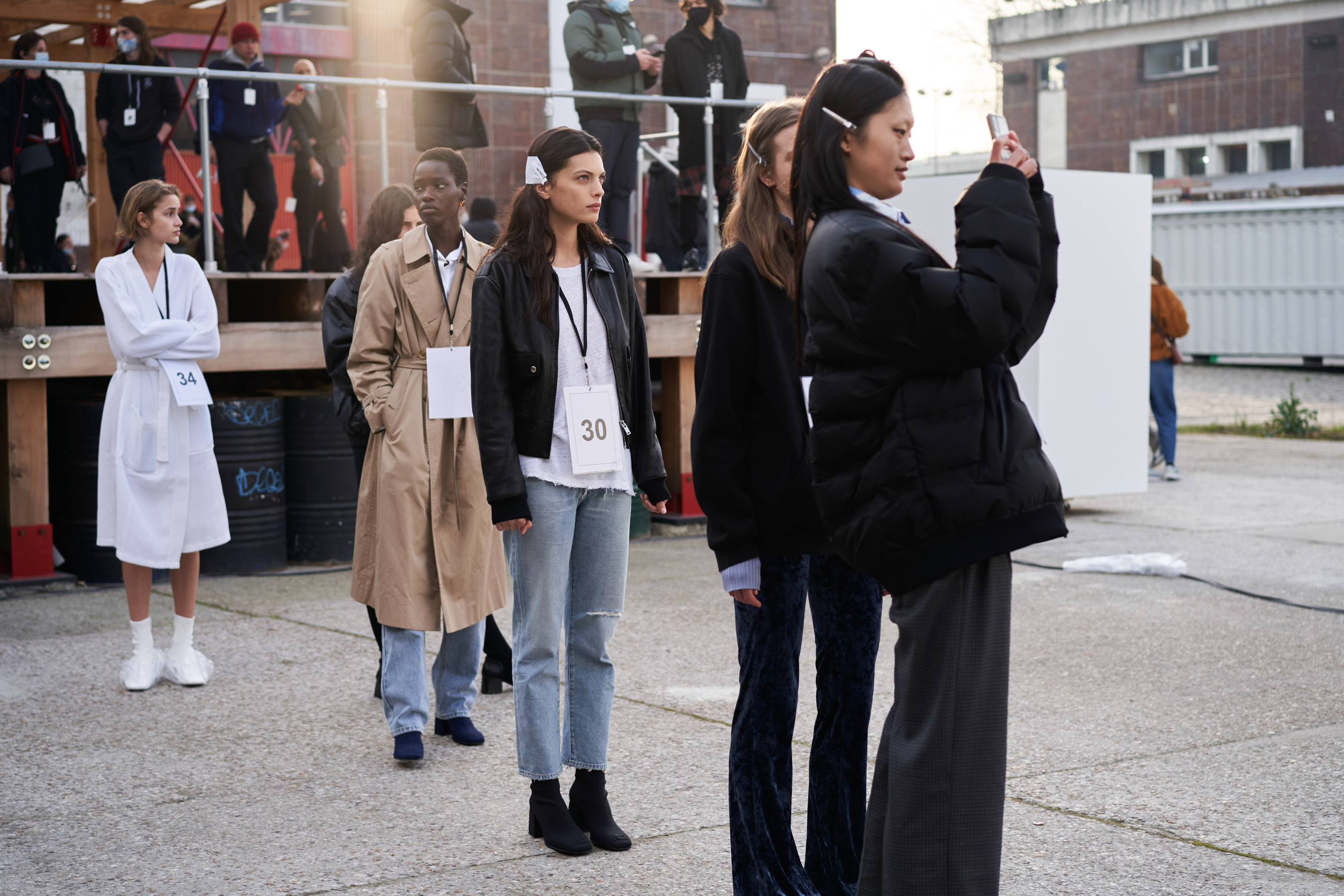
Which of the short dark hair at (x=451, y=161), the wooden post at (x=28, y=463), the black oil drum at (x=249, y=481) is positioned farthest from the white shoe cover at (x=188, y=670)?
the black oil drum at (x=249, y=481)

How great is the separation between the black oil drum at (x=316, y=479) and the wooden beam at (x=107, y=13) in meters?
3.60

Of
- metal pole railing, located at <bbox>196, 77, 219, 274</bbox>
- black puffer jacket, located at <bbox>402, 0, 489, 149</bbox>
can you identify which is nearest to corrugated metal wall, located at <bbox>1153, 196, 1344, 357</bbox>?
black puffer jacket, located at <bbox>402, 0, 489, 149</bbox>

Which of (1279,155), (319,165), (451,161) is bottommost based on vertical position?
(451,161)

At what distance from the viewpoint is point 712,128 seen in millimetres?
10680

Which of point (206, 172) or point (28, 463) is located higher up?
point (206, 172)

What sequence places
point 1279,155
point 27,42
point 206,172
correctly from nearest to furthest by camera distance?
point 206,172 → point 27,42 → point 1279,155

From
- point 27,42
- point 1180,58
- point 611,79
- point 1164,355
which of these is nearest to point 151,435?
point 27,42

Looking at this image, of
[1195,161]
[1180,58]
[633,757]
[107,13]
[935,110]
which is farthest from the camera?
[935,110]

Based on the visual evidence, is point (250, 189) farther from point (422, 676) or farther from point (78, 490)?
point (422, 676)

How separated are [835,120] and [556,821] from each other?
213cm

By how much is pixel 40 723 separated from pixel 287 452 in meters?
3.75

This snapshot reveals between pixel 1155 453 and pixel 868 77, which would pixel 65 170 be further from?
pixel 1155 453

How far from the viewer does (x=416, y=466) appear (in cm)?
508

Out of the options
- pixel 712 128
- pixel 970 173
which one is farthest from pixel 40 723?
pixel 970 173
